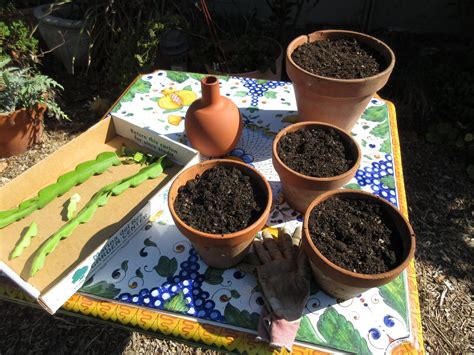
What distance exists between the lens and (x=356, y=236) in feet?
2.95

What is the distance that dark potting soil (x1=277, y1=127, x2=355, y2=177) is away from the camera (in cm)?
106

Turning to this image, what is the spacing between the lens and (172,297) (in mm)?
965

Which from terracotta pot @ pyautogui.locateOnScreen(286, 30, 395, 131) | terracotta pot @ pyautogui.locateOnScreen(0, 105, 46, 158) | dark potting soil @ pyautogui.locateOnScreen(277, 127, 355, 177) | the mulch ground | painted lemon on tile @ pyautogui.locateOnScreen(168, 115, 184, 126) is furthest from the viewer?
terracotta pot @ pyautogui.locateOnScreen(0, 105, 46, 158)

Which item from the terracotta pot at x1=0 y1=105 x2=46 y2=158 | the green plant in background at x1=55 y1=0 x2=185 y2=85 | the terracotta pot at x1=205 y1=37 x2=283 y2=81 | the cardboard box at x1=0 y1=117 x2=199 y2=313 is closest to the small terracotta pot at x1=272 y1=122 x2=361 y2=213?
the cardboard box at x1=0 y1=117 x2=199 y2=313

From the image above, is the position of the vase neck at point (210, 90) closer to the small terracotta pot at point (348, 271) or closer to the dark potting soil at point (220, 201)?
the dark potting soil at point (220, 201)

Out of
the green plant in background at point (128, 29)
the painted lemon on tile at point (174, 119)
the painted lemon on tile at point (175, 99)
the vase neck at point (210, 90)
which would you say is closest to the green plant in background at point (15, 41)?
the green plant in background at point (128, 29)

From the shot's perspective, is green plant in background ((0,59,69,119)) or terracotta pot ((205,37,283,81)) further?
terracotta pot ((205,37,283,81))

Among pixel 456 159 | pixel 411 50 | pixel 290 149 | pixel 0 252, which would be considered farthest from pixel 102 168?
pixel 411 50

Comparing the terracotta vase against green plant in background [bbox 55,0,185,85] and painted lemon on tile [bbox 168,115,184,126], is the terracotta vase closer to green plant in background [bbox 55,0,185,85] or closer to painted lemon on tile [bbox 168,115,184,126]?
painted lemon on tile [bbox 168,115,184,126]

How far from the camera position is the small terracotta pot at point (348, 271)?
0.81 m

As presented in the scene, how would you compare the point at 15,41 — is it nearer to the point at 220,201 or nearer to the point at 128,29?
the point at 128,29

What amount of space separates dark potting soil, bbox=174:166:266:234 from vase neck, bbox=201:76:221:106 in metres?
0.26

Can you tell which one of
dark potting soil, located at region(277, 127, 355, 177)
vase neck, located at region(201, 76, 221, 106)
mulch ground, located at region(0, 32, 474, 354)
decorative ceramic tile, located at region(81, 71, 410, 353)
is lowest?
mulch ground, located at region(0, 32, 474, 354)

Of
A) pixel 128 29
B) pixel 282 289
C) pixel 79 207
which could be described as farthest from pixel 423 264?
pixel 128 29
